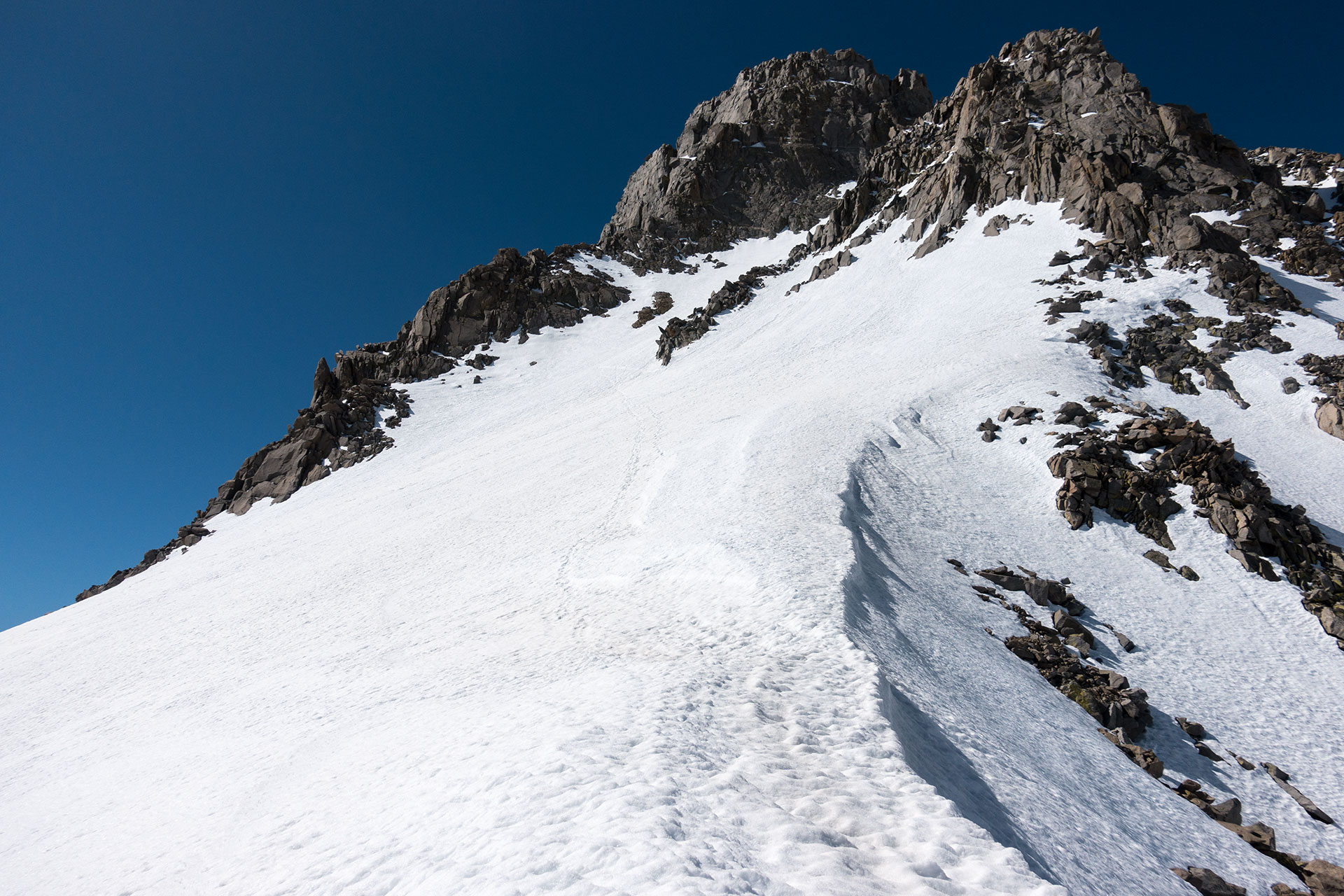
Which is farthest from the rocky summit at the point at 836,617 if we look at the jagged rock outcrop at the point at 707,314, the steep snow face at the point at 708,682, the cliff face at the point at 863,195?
the jagged rock outcrop at the point at 707,314

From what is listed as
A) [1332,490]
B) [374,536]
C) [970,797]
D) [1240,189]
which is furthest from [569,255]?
[970,797]

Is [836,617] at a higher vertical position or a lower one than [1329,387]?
higher

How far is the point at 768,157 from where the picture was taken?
99.8 meters

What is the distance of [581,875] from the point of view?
14.5 feet

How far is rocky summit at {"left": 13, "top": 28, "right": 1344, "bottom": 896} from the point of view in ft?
19.3

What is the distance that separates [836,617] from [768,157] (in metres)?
106

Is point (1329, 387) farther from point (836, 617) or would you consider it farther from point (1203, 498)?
point (836, 617)

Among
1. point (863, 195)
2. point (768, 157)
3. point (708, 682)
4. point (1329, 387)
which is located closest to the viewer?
point (708, 682)

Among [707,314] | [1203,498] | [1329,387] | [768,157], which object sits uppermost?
[768,157]

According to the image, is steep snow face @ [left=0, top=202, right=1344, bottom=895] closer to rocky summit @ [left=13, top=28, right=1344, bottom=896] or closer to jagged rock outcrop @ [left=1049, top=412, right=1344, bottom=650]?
rocky summit @ [left=13, top=28, right=1344, bottom=896]

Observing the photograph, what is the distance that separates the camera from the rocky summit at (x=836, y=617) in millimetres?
5883

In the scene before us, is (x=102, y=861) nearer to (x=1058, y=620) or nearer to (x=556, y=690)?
(x=556, y=690)

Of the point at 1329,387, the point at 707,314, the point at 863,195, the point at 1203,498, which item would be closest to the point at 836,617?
the point at 1203,498

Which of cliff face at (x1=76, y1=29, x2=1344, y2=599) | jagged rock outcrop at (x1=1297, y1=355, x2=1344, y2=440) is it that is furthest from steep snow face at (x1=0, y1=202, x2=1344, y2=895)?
cliff face at (x1=76, y1=29, x2=1344, y2=599)
